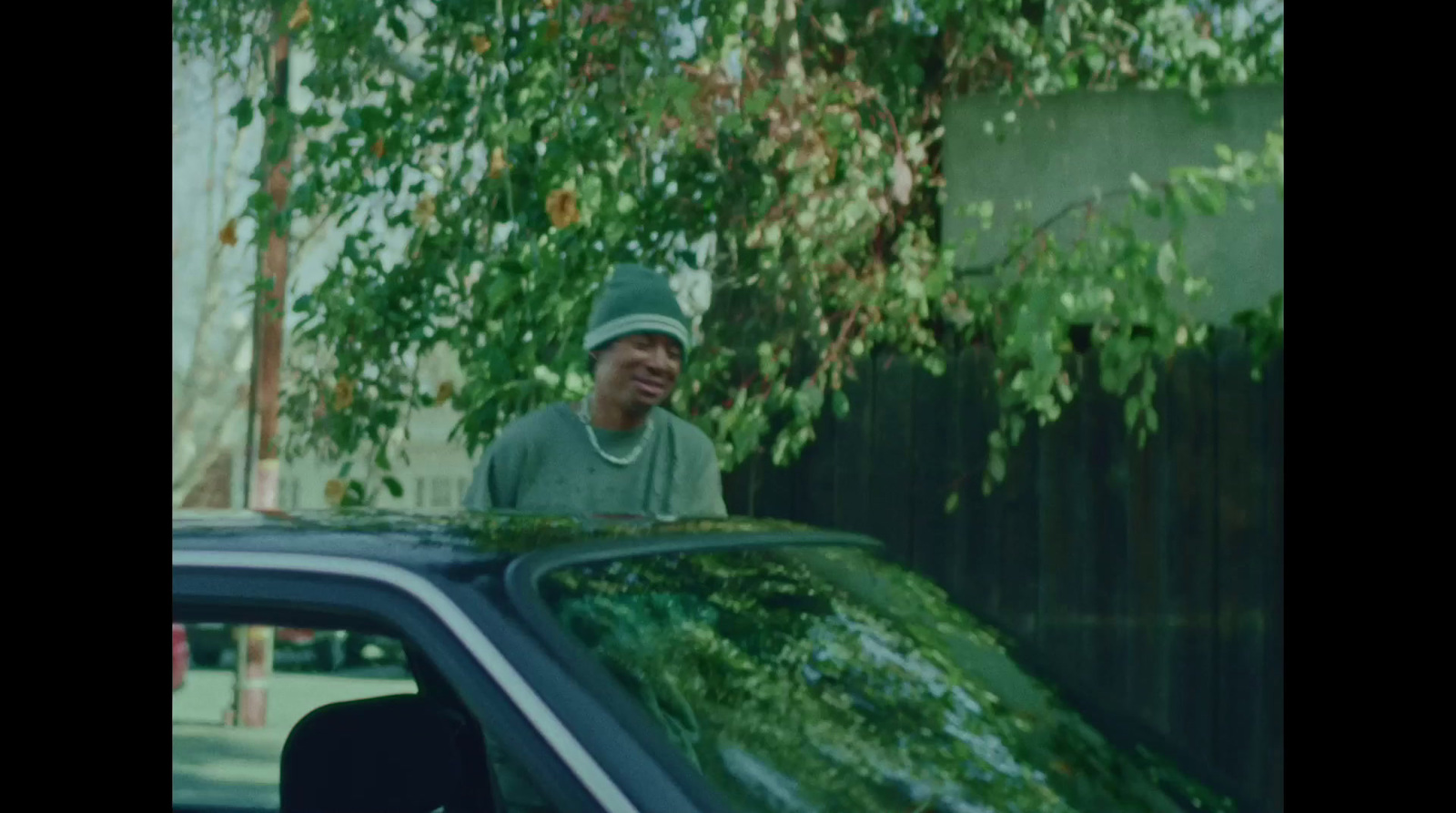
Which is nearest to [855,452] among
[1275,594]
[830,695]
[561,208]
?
[1275,594]

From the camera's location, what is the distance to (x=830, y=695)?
7.80 ft

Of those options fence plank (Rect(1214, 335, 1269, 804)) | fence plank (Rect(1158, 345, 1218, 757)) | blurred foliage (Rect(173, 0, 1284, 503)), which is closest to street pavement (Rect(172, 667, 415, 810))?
blurred foliage (Rect(173, 0, 1284, 503))

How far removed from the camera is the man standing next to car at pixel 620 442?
3.97 m

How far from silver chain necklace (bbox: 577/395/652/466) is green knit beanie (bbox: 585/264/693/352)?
156 mm

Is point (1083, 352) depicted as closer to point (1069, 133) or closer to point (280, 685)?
point (1069, 133)

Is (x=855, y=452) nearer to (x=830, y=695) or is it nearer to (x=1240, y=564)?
(x=1240, y=564)

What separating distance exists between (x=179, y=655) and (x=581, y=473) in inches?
53.1

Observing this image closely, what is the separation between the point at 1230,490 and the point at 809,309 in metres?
1.69

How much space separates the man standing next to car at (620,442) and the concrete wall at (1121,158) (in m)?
2.39

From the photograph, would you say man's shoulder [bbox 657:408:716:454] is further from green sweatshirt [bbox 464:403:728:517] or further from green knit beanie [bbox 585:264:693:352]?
green knit beanie [bbox 585:264:693:352]

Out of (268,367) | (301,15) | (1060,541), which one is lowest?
(1060,541)

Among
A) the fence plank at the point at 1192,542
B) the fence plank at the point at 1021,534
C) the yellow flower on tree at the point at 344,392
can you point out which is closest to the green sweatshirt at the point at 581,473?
the yellow flower on tree at the point at 344,392

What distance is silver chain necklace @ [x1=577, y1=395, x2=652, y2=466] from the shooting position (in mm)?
4012
